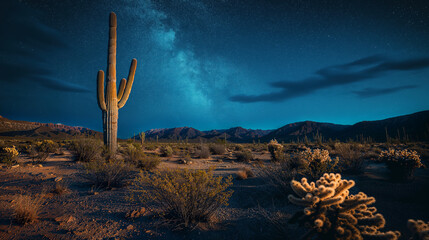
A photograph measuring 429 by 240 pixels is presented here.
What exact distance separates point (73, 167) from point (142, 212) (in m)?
7.09

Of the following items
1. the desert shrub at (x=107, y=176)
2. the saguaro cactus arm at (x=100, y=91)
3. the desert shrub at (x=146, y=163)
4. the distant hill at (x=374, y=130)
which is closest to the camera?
the desert shrub at (x=107, y=176)

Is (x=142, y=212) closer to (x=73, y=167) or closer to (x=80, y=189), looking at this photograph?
(x=80, y=189)

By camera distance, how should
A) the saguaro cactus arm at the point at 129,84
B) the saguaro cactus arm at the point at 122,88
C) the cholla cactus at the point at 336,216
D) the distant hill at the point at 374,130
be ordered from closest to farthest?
1. the cholla cactus at the point at 336,216
2. the saguaro cactus arm at the point at 129,84
3. the saguaro cactus arm at the point at 122,88
4. the distant hill at the point at 374,130

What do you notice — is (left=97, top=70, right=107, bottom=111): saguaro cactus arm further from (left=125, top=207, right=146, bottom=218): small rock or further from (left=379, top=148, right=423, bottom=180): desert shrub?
(left=379, top=148, right=423, bottom=180): desert shrub

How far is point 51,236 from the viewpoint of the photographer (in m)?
3.20

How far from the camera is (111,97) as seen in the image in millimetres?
10883

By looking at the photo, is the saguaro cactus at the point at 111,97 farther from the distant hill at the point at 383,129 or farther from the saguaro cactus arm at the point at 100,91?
the distant hill at the point at 383,129

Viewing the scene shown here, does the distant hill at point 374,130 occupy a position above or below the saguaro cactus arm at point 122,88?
below

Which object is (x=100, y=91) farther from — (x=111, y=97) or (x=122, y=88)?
(x=122, y=88)

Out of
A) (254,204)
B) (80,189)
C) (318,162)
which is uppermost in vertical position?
(318,162)

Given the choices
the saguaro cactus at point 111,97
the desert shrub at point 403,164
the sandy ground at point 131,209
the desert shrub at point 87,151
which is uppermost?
the saguaro cactus at point 111,97

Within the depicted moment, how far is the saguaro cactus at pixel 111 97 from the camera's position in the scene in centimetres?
1062

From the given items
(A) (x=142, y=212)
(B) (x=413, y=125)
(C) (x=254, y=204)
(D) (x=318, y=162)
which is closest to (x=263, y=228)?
(C) (x=254, y=204)

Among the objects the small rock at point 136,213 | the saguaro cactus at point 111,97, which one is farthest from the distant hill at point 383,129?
the small rock at point 136,213
